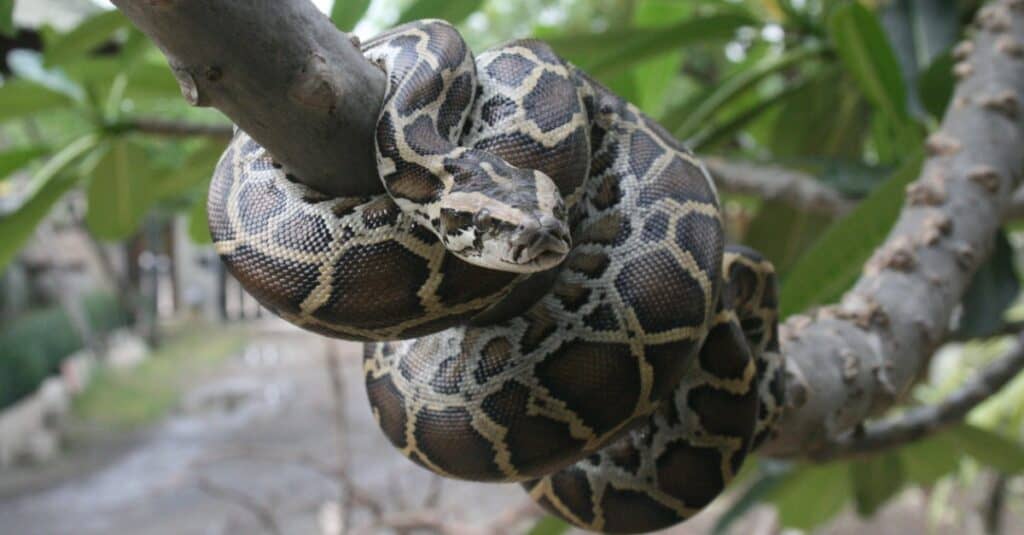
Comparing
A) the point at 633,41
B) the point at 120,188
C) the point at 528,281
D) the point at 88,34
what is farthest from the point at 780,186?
the point at 120,188

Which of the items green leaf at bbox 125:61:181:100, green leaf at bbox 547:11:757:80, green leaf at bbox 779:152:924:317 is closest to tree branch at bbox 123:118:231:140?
green leaf at bbox 125:61:181:100

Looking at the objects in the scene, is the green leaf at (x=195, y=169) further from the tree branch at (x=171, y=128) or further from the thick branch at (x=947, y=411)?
the thick branch at (x=947, y=411)

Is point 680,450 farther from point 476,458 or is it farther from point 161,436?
point 161,436

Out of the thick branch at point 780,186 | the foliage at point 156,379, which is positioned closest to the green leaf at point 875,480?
the thick branch at point 780,186

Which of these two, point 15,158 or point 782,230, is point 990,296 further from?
point 15,158

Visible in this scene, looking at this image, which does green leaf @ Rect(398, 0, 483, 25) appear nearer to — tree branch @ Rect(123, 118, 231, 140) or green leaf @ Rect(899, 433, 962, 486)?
tree branch @ Rect(123, 118, 231, 140)

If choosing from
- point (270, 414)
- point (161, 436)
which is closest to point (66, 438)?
point (161, 436)
